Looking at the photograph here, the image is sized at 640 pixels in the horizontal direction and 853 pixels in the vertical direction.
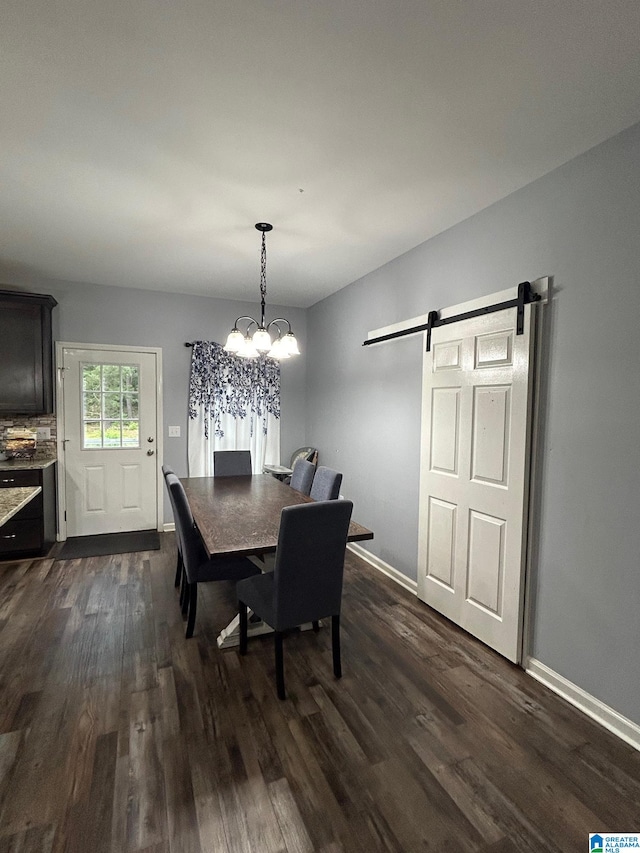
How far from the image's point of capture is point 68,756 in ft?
5.43

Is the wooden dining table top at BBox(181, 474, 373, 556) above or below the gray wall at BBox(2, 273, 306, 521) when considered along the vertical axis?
below

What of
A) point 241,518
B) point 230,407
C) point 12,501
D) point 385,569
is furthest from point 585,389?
point 230,407

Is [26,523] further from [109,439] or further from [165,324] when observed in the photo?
[165,324]

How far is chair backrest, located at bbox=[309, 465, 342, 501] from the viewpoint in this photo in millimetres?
2836

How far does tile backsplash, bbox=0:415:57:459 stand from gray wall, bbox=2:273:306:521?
823mm

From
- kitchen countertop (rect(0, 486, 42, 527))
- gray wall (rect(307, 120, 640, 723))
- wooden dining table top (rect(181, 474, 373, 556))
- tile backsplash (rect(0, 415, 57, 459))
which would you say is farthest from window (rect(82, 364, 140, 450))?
gray wall (rect(307, 120, 640, 723))

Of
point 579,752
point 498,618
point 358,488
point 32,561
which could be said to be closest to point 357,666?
point 498,618

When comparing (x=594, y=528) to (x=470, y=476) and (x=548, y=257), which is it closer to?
(x=470, y=476)

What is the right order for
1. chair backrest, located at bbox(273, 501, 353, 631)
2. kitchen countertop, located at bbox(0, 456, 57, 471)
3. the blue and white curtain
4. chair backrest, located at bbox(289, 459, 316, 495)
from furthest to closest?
the blue and white curtain
kitchen countertop, located at bbox(0, 456, 57, 471)
chair backrest, located at bbox(289, 459, 316, 495)
chair backrest, located at bbox(273, 501, 353, 631)

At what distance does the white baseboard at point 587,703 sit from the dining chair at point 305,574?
105 centimetres

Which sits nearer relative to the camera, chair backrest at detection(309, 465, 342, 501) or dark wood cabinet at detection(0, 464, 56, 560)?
chair backrest at detection(309, 465, 342, 501)

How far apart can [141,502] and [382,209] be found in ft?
12.4

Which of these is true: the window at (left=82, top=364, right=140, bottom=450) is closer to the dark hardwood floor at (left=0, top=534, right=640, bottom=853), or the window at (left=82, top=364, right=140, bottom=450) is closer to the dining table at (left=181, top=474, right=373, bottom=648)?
the dining table at (left=181, top=474, right=373, bottom=648)

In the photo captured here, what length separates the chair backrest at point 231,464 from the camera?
4.04 metres
